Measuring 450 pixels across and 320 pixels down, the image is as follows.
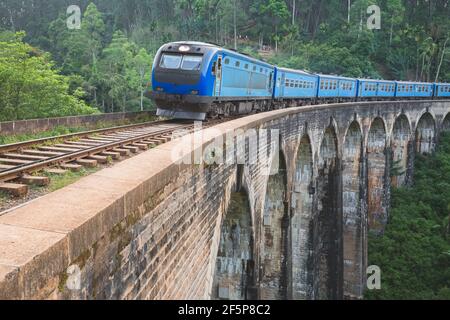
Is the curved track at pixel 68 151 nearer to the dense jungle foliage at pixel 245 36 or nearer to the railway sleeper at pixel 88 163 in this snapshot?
the railway sleeper at pixel 88 163

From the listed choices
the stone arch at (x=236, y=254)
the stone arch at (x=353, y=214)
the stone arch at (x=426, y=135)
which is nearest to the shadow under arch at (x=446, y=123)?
the stone arch at (x=426, y=135)

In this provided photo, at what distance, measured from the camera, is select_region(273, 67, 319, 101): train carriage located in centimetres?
1845

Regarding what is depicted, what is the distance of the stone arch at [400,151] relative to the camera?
100 ft

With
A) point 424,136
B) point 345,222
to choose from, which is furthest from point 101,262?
point 424,136

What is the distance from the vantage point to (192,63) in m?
12.5

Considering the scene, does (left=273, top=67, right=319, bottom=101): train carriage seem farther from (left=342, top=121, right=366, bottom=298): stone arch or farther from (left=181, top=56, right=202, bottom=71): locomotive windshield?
(left=181, top=56, right=202, bottom=71): locomotive windshield

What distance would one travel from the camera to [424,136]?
1377 inches

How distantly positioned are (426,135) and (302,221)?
22.0 metres

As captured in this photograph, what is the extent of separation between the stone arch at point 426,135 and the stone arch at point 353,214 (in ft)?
44.4

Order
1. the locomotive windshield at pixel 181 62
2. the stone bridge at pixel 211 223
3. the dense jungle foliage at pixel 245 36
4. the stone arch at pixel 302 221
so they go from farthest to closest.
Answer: the dense jungle foliage at pixel 245 36, the stone arch at pixel 302 221, the locomotive windshield at pixel 181 62, the stone bridge at pixel 211 223

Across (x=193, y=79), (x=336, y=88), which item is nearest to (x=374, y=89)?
(x=336, y=88)
